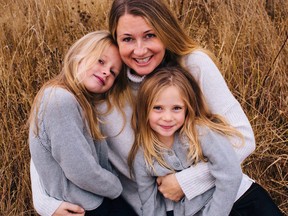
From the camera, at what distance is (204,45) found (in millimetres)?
2869

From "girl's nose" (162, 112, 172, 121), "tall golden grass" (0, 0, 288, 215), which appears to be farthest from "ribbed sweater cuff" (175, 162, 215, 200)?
"tall golden grass" (0, 0, 288, 215)

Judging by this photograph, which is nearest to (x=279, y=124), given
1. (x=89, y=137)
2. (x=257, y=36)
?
(x=257, y=36)

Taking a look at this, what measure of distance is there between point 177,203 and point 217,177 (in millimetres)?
233

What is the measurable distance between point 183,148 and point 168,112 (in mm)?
162

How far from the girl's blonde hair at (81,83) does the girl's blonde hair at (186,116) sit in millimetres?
135

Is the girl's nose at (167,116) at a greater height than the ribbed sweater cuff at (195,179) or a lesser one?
greater

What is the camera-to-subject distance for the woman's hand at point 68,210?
183 cm

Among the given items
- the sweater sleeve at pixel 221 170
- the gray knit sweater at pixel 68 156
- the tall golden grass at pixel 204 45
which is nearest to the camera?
the gray knit sweater at pixel 68 156

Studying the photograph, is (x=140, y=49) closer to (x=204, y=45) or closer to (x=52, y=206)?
(x=52, y=206)

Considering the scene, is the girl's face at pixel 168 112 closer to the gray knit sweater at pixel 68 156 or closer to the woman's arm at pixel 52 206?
the gray knit sweater at pixel 68 156

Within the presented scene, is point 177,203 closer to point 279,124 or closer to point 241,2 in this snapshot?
point 279,124

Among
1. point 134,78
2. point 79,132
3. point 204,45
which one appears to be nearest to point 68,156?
point 79,132

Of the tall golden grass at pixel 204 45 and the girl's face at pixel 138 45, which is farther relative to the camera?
the tall golden grass at pixel 204 45

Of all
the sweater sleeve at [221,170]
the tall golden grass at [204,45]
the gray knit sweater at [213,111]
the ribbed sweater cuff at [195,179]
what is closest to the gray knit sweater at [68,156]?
the gray knit sweater at [213,111]
